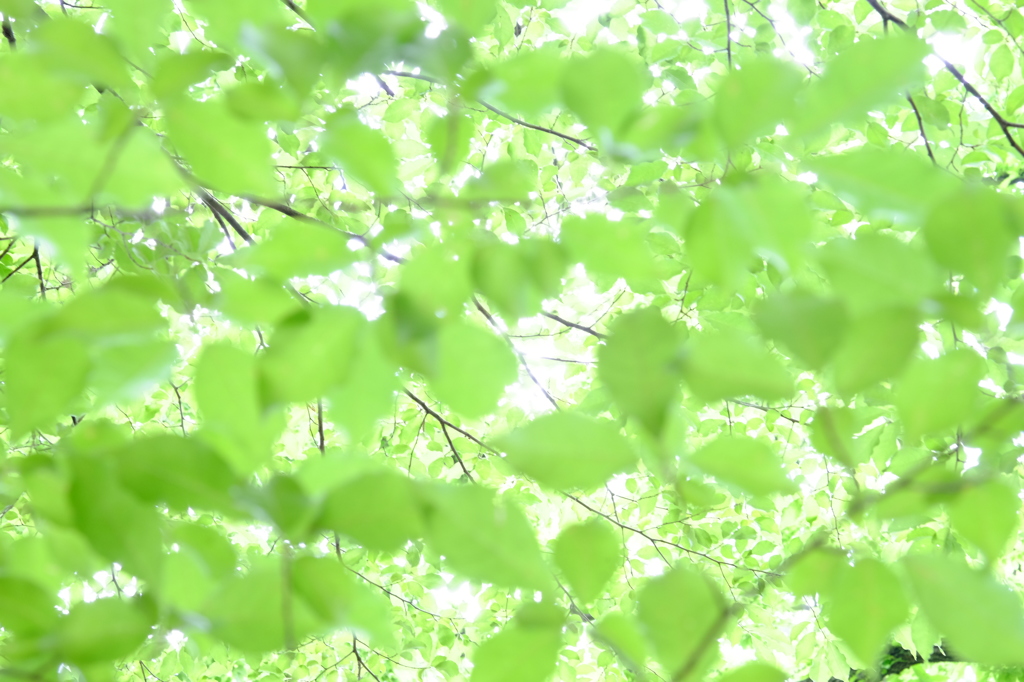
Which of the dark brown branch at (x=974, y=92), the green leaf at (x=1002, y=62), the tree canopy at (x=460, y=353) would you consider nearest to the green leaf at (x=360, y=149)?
the tree canopy at (x=460, y=353)

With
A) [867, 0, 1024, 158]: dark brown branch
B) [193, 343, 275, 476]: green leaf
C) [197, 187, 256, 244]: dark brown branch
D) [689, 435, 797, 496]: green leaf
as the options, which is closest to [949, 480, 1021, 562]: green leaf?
[689, 435, 797, 496]: green leaf

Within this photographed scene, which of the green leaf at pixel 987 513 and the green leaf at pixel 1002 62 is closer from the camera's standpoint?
the green leaf at pixel 987 513

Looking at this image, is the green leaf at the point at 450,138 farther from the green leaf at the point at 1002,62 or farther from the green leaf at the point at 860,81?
the green leaf at the point at 1002,62

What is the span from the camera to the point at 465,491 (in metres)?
0.38

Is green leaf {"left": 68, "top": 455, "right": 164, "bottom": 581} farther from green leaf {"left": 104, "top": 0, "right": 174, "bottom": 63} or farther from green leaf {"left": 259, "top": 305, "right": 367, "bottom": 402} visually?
green leaf {"left": 104, "top": 0, "right": 174, "bottom": 63}

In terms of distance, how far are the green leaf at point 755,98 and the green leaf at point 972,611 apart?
252 mm

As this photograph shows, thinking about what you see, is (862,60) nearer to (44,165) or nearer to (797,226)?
(797,226)

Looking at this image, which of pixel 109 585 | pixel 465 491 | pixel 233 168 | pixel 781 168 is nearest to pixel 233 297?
pixel 233 168

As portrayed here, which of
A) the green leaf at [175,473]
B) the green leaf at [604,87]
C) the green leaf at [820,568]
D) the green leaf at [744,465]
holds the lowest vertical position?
the green leaf at [820,568]

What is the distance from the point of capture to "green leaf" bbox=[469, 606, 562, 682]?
1.30ft

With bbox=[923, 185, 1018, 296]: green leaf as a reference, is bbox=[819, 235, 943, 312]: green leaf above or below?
below

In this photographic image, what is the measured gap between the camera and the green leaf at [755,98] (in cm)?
38

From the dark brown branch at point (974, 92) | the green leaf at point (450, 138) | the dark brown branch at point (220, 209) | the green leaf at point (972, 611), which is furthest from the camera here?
the dark brown branch at point (220, 209)

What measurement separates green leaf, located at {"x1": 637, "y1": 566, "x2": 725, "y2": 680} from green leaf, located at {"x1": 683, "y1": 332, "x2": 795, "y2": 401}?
0.11 metres
